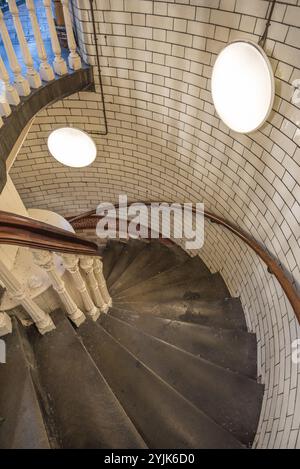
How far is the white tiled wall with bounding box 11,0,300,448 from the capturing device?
2.03 meters

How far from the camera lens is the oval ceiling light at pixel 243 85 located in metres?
1.83

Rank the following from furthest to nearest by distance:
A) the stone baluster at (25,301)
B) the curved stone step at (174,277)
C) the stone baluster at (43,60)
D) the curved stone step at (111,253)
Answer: the curved stone step at (111,253) < the curved stone step at (174,277) < the stone baluster at (43,60) < the stone baluster at (25,301)

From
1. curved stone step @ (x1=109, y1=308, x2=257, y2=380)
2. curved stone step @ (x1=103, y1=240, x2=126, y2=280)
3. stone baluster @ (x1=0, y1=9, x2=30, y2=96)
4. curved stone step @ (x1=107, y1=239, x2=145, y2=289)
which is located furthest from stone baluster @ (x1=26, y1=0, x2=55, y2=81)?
curved stone step @ (x1=103, y1=240, x2=126, y2=280)

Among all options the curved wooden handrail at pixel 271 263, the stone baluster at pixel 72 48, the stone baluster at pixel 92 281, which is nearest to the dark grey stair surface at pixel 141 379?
the stone baluster at pixel 92 281

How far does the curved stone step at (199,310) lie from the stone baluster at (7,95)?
2.37 m

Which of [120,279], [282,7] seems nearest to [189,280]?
[120,279]

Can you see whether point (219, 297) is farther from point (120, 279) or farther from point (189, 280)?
point (120, 279)

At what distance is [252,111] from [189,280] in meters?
2.65

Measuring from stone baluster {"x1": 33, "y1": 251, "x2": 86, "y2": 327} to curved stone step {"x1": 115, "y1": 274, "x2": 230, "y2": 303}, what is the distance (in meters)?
1.55

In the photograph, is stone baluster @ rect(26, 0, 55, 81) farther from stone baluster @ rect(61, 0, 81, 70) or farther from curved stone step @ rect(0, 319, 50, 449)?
curved stone step @ rect(0, 319, 50, 449)

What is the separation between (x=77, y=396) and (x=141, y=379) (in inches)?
23.0

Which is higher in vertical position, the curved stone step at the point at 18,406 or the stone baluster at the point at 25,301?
the stone baluster at the point at 25,301

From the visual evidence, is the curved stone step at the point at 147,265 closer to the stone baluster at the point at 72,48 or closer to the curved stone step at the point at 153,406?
the curved stone step at the point at 153,406

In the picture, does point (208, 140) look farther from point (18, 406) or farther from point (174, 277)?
point (18, 406)
